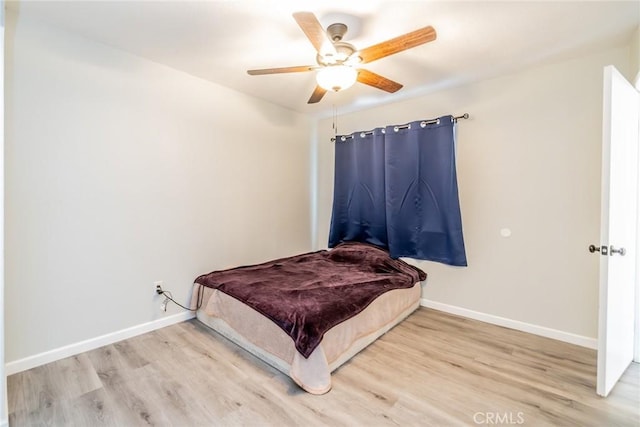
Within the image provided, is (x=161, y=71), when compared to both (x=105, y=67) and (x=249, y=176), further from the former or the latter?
(x=249, y=176)

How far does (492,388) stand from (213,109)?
3307mm

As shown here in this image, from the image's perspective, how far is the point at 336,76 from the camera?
1914mm

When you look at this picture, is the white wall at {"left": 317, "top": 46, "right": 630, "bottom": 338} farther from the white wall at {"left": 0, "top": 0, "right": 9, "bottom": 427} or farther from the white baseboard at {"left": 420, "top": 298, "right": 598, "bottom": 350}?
the white wall at {"left": 0, "top": 0, "right": 9, "bottom": 427}

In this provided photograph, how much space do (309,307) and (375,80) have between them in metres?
1.75

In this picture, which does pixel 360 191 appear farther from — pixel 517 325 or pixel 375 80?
pixel 517 325

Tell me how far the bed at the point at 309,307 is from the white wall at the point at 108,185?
20.3 inches

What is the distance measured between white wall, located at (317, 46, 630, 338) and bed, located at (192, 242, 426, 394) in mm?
649

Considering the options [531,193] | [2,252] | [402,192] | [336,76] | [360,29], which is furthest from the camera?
[402,192]

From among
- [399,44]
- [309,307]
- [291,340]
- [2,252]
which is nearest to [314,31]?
[399,44]

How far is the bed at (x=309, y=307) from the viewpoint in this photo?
73.7 inches

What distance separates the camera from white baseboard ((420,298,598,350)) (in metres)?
2.38

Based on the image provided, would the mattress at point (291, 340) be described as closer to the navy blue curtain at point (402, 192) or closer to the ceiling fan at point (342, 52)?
the navy blue curtain at point (402, 192)

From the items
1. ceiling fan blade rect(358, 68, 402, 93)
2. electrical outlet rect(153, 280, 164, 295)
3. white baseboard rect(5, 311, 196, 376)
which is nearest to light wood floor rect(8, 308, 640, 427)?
white baseboard rect(5, 311, 196, 376)

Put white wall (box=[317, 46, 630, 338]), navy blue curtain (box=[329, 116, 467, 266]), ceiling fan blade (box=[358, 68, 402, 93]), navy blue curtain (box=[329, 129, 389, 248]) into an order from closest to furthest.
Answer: ceiling fan blade (box=[358, 68, 402, 93]), white wall (box=[317, 46, 630, 338]), navy blue curtain (box=[329, 116, 467, 266]), navy blue curtain (box=[329, 129, 389, 248])
